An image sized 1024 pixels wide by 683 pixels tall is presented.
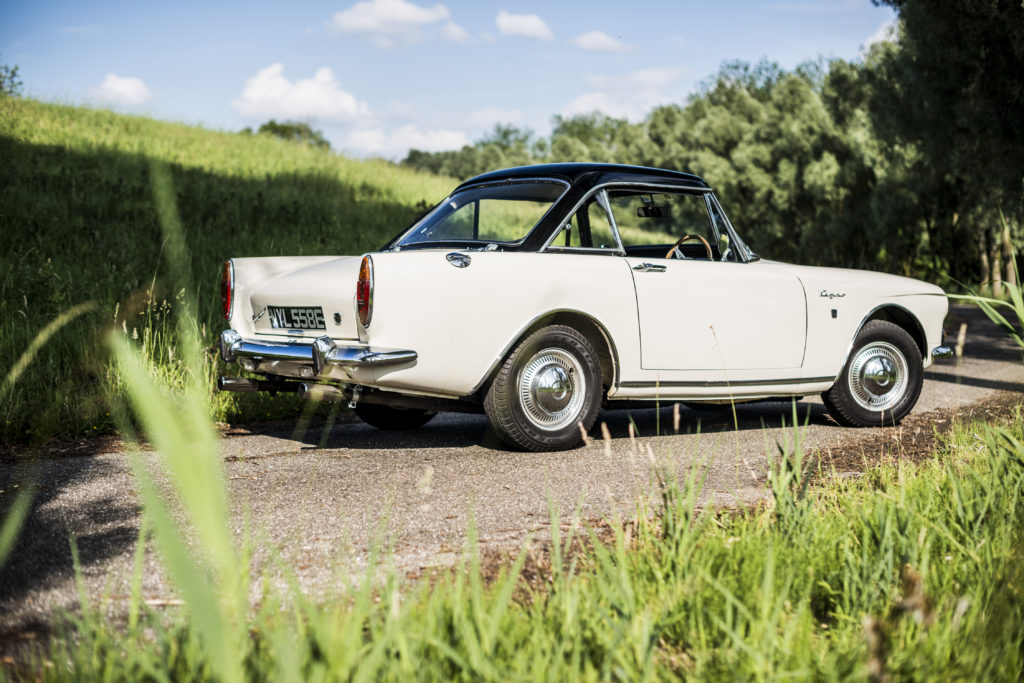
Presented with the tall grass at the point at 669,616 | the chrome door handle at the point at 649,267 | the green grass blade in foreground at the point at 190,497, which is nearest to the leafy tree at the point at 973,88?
the chrome door handle at the point at 649,267

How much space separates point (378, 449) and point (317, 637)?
357cm

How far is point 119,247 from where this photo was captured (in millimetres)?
11336

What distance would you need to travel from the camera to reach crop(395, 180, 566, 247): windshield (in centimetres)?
564

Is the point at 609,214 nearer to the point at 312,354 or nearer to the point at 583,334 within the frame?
the point at 583,334

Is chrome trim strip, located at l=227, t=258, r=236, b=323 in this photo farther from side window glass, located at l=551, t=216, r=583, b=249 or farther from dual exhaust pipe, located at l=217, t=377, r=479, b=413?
side window glass, located at l=551, t=216, r=583, b=249

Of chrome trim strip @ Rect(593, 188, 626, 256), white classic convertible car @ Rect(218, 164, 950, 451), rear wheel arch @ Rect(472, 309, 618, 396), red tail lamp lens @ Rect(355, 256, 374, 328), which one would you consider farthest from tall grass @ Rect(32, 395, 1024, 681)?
chrome trim strip @ Rect(593, 188, 626, 256)

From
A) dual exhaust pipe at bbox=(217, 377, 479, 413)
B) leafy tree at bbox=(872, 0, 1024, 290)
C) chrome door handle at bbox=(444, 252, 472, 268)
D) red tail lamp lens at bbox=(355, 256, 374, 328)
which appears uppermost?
leafy tree at bbox=(872, 0, 1024, 290)

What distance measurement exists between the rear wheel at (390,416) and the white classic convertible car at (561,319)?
2 cm

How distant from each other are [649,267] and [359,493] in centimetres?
230

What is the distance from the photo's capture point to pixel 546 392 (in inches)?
203

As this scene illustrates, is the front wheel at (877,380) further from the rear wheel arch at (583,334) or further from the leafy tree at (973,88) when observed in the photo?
the leafy tree at (973,88)

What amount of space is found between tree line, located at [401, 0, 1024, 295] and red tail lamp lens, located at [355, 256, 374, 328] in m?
3.73

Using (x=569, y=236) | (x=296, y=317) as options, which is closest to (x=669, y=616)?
(x=296, y=317)

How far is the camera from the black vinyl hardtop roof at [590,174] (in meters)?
5.62
